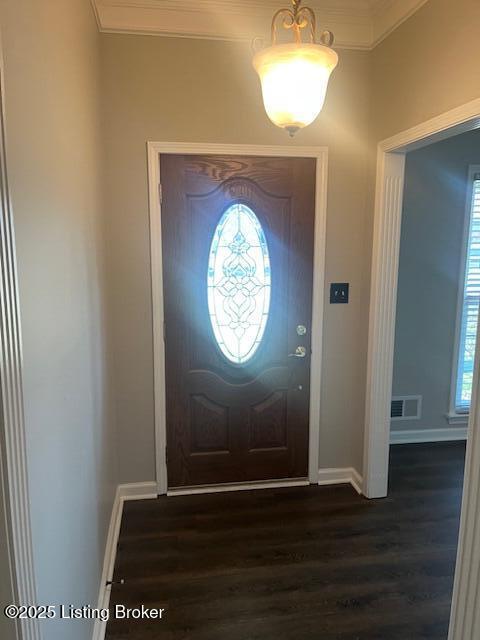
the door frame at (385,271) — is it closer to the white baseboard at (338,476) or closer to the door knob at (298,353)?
the white baseboard at (338,476)

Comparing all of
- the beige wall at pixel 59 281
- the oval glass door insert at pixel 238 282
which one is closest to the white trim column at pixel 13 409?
the beige wall at pixel 59 281

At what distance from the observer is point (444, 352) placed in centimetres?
366

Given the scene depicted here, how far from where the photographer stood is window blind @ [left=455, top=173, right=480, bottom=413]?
139 inches

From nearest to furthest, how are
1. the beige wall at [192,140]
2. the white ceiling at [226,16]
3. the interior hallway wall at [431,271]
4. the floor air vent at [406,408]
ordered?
the white ceiling at [226,16]
the beige wall at [192,140]
the interior hallway wall at [431,271]
the floor air vent at [406,408]

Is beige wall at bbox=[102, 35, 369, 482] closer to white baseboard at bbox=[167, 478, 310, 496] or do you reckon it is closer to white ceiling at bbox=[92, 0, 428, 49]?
white ceiling at bbox=[92, 0, 428, 49]

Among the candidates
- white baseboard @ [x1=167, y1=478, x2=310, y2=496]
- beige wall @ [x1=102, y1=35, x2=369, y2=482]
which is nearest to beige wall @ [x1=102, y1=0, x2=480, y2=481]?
beige wall @ [x1=102, y1=35, x2=369, y2=482]

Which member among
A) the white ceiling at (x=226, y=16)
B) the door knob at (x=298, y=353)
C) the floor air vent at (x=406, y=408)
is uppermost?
the white ceiling at (x=226, y=16)

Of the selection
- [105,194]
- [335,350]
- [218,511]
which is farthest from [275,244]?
[218,511]

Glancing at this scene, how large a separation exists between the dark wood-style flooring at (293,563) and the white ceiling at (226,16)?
2.76 meters

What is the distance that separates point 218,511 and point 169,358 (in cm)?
98

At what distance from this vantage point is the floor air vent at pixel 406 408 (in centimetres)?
365

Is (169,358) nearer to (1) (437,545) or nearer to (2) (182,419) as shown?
(2) (182,419)

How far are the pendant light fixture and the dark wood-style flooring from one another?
203cm

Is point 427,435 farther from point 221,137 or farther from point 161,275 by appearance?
point 221,137
